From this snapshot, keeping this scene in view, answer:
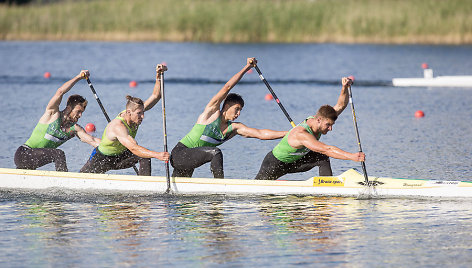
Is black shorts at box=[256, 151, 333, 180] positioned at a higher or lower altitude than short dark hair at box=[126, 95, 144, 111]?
lower

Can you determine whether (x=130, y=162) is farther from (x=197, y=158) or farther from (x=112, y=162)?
(x=197, y=158)

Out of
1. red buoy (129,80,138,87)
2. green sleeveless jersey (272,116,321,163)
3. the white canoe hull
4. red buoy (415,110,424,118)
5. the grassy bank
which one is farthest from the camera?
the grassy bank

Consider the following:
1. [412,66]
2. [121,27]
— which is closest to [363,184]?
[412,66]

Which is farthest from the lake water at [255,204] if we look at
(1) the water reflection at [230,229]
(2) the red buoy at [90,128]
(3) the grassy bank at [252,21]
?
(3) the grassy bank at [252,21]

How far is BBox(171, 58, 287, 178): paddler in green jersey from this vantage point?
40.1 feet

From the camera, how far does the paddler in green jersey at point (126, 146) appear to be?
39.5ft

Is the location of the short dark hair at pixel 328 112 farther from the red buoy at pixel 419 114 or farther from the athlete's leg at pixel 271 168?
the red buoy at pixel 419 114

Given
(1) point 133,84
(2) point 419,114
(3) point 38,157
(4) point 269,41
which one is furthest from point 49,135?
(4) point 269,41

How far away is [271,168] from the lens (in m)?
12.5

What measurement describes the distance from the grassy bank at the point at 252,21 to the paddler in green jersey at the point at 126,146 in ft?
85.9

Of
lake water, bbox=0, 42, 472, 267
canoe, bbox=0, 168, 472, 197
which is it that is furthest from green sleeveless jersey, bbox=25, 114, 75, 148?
lake water, bbox=0, 42, 472, 267

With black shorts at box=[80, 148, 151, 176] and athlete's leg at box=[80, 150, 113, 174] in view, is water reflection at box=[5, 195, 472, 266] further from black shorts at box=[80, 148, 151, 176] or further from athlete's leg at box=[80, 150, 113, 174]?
athlete's leg at box=[80, 150, 113, 174]

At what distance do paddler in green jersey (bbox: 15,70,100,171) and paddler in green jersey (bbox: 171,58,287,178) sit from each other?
1397 mm

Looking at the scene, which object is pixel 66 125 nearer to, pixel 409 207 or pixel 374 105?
pixel 409 207
